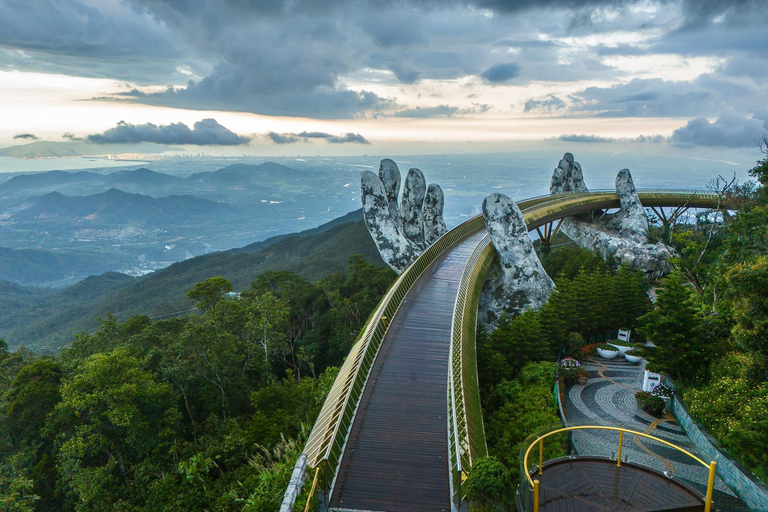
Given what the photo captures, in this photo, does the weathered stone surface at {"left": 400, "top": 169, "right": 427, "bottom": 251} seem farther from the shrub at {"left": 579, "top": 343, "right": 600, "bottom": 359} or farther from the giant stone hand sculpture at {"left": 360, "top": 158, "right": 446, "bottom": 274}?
the shrub at {"left": 579, "top": 343, "right": 600, "bottom": 359}

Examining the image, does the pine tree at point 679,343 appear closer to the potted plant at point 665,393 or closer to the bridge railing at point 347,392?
the potted plant at point 665,393

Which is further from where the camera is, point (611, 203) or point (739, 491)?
point (611, 203)

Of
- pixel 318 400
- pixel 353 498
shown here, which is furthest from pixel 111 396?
pixel 353 498

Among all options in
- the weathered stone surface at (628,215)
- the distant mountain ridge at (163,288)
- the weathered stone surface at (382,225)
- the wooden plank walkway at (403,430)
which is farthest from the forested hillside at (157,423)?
the distant mountain ridge at (163,288)

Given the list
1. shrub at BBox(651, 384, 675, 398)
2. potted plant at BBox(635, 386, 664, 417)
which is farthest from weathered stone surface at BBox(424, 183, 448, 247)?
shrub at BBox(651, 384, 675, 398)

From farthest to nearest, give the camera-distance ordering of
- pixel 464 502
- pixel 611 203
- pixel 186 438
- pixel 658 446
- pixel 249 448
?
pixel 611 203, pixel 186 438, pixel 249 448, pixel 658 446, pixel 464 502

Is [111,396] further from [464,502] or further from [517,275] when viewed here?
[517,275]

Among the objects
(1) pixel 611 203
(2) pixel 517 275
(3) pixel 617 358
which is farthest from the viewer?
(1) pixel 611 203
